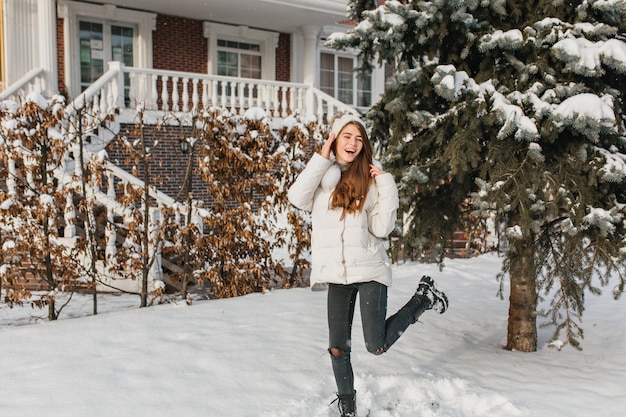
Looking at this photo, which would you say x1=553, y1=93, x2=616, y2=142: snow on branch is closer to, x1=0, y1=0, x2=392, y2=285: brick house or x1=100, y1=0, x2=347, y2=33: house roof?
x1=0, y1=0, x2=392, y2=285: brick house

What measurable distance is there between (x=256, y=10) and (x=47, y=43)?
541cm

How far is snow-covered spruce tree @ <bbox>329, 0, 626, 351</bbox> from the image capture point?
13.8 feet

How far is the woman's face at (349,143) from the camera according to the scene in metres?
3.59

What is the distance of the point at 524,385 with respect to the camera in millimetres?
4473

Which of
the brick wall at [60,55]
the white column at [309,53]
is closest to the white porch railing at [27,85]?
the brick wall at [60,55]

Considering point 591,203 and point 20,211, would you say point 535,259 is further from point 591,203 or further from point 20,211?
point 20,211

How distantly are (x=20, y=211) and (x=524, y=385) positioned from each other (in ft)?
16.7

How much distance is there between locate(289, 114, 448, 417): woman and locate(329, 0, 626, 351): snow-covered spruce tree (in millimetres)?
1010

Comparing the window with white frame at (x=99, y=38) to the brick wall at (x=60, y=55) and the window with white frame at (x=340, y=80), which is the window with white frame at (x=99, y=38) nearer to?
the brick wall at (x=60, y=55)

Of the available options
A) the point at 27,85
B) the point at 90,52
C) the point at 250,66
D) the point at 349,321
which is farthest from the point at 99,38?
the point at 349,321

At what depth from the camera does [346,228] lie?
354 cm

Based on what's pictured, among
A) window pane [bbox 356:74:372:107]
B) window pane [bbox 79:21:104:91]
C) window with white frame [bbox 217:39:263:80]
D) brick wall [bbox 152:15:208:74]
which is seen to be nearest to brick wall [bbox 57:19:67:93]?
window pane [bbox 79:21:104:91]

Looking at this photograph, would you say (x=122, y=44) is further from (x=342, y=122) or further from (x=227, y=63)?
(x=342, y=122)

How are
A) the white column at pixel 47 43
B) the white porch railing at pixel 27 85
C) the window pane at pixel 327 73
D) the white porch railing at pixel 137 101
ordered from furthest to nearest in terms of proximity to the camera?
the window pane at pixel 327 73, the white column at pixel 47 43, the white porch railing at pixel 27 85, the white porch railing at pixel 137 101
